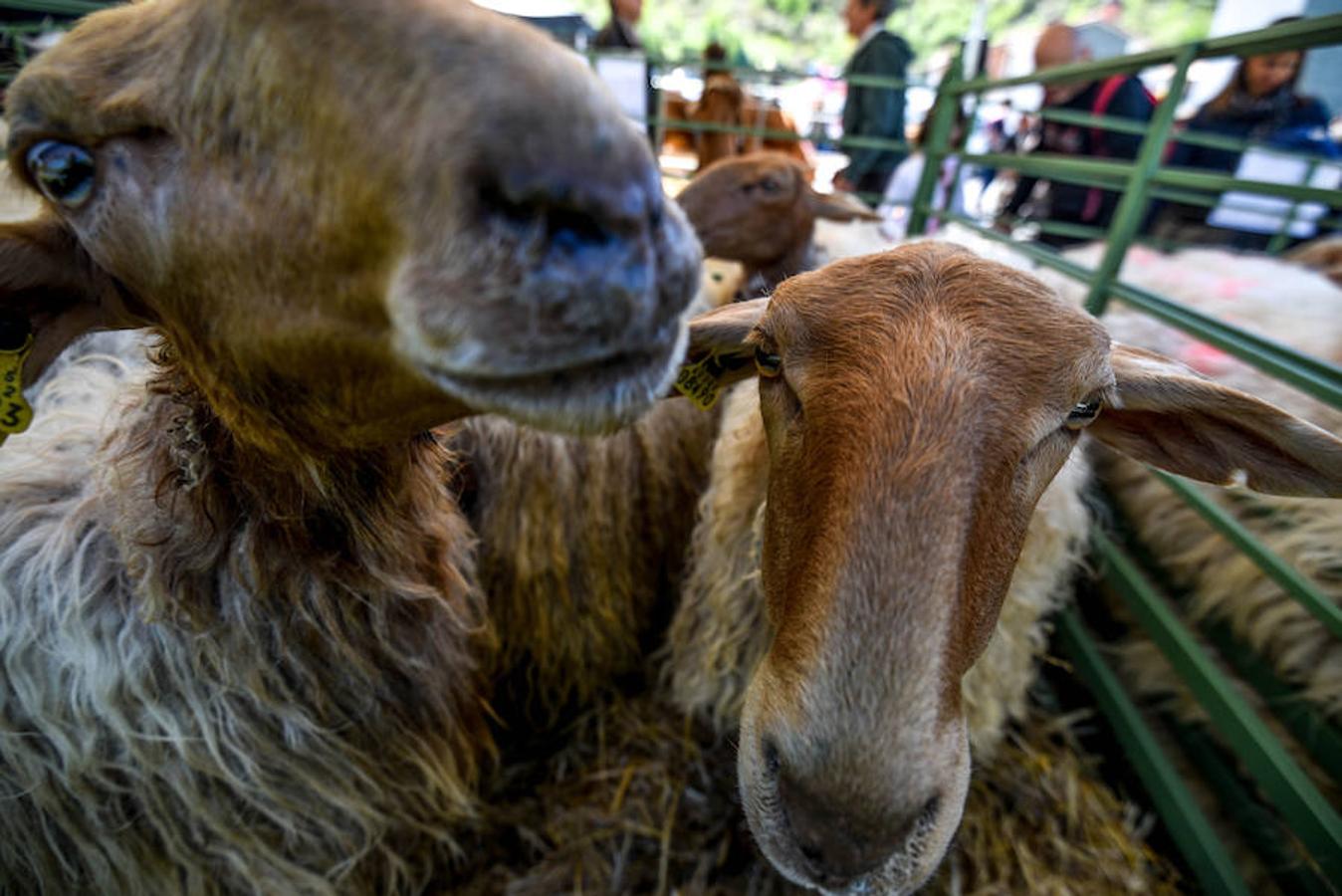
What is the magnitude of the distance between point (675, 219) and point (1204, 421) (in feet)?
4.24

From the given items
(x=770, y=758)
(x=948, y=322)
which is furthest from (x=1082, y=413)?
(x=770, y=758)

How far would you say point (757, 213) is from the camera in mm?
3734

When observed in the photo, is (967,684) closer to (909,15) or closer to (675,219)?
(675,219)

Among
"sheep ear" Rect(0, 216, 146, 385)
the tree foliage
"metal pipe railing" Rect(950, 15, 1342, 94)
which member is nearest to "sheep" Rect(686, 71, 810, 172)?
"metal pipe railing" Rect(950, 15, 1342, 94)

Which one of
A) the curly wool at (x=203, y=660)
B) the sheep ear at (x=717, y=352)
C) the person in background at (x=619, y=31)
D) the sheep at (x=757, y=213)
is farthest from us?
the person in background at (x=619, y=31)

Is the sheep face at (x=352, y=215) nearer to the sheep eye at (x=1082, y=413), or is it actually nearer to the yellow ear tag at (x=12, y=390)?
the yellow ear tag at (x=12, y=390)

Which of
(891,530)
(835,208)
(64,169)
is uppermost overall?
(64,169)

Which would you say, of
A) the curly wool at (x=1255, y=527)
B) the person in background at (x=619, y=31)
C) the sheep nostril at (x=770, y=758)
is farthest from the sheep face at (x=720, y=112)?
the sheep nostril at (x=770, y=758)

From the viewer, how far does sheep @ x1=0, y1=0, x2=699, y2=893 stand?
747 millimetres

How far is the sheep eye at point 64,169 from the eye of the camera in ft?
3.43

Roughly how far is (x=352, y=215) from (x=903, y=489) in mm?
899

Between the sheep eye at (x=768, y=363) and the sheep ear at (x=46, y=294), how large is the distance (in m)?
1.19

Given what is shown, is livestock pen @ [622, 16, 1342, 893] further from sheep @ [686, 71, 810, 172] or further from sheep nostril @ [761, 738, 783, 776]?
sheep @ [686, 71, 810, 172]

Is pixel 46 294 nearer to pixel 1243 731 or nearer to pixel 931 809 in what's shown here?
pixel 931 809
